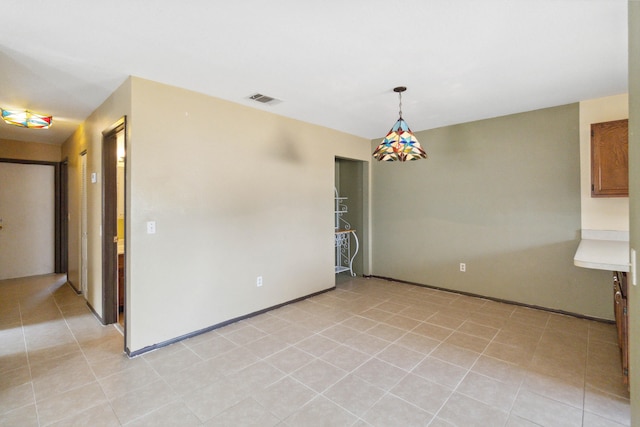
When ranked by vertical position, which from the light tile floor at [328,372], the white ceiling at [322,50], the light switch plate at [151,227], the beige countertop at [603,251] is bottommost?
the light tile floor at [328,372]

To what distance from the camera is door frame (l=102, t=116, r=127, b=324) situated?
11.1 feet

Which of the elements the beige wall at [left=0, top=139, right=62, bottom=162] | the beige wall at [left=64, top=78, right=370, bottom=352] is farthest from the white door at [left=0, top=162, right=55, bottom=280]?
the beige wall at [left=64, top=78, right=370, bottom=352]

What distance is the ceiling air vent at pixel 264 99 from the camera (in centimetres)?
328

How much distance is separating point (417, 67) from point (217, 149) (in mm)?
2143

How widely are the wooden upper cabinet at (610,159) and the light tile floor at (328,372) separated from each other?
1.49 m

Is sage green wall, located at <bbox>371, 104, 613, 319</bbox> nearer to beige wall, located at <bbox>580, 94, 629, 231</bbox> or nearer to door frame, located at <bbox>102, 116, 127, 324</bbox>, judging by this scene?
beige wall, located at <bbox>580, 94, 629, 231</bbox>

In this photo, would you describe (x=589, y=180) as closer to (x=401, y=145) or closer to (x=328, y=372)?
(x=401, y=145)

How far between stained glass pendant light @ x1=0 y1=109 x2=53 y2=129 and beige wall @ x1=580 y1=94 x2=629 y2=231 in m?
6.36

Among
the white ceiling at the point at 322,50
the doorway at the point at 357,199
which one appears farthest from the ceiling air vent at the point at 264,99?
the doorway at the point at 357,199

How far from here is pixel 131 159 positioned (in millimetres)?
2709

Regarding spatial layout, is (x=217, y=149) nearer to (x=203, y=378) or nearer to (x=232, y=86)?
(x=232, y=86)

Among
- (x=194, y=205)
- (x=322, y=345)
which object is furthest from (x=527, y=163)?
(x=194, y=205)

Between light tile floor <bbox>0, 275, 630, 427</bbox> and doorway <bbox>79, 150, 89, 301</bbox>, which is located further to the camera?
doorway <bbox>79, 150, 89, 301</bbox>

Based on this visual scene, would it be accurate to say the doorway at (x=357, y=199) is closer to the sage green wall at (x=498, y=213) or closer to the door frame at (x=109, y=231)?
the sage green wall at (x=498, y=213)
